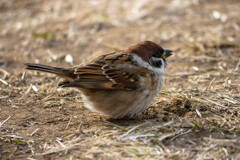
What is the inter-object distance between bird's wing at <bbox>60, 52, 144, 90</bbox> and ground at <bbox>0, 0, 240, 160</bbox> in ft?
1.64

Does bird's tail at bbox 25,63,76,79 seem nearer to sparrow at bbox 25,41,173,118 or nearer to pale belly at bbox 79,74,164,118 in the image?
sparrow at bbox 25,41,173,118

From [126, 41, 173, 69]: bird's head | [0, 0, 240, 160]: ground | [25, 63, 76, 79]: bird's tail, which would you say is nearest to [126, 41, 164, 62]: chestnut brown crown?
[126, 41, 173, 69]: bird's head

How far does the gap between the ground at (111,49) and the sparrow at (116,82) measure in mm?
229

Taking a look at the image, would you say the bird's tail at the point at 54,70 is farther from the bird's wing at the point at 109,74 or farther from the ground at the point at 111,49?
the ground at the point at 111,49

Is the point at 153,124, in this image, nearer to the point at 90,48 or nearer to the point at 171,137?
the point at 171,137

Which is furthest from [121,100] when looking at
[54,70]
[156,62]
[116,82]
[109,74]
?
[54,70]

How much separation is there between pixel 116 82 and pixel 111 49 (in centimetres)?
320

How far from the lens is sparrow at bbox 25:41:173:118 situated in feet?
14.4

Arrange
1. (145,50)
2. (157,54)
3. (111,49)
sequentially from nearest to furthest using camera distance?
(145,50) < (157,54) < (111,49)

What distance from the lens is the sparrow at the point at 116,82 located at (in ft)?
14.4

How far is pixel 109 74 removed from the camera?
4.49 metres

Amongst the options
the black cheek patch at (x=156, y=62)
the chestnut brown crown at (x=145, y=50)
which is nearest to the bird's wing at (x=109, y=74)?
the chestnut brown crown at (x=145, y=50)

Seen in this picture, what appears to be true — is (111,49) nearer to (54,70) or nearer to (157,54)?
(157,54)

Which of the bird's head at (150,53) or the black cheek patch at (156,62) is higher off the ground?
the bird's head at (150,53)
